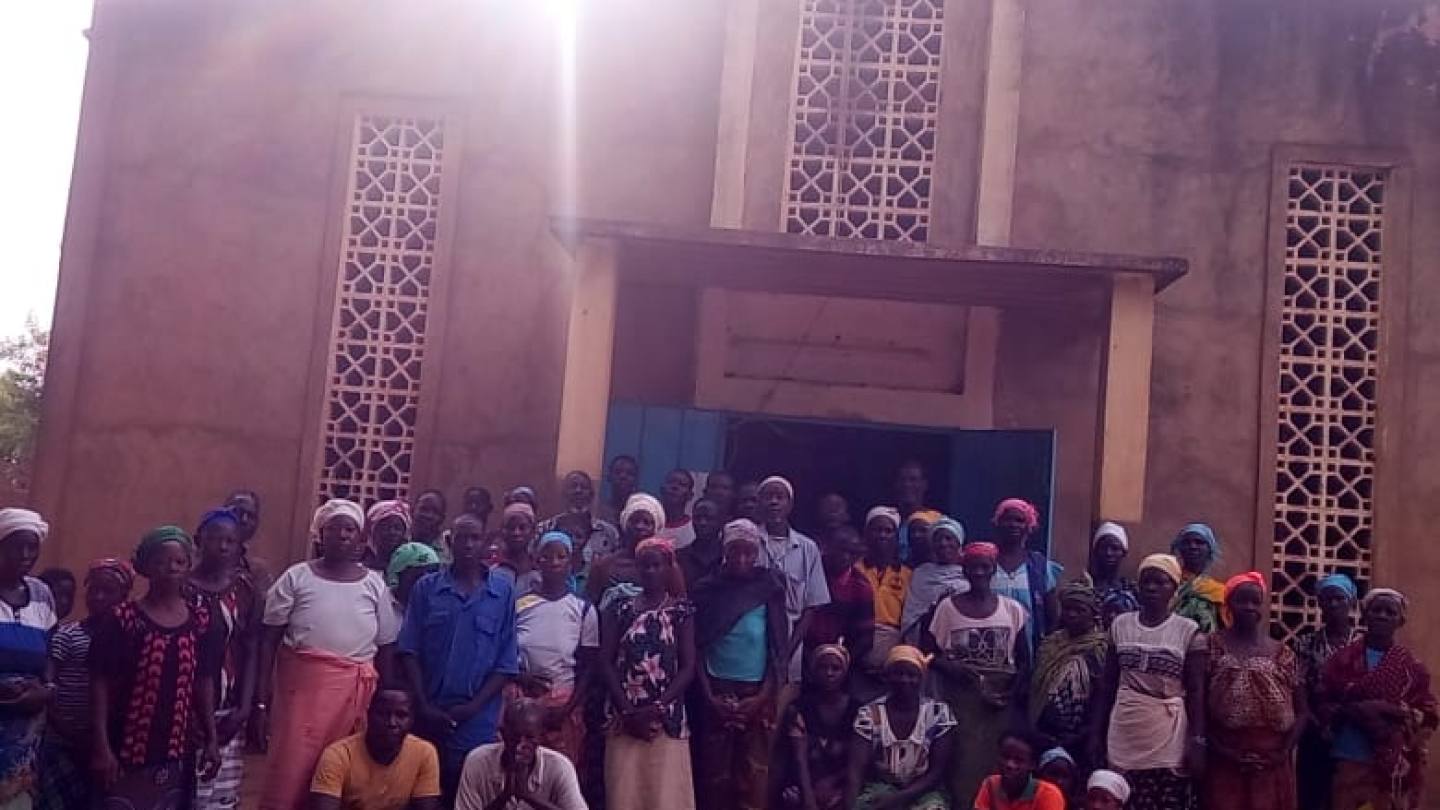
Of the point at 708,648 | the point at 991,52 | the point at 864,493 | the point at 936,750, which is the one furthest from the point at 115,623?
the point at 991,52

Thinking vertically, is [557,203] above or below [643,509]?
above

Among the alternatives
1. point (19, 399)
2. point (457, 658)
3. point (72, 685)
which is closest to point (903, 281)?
point (457, 658)

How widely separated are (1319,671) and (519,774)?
3247mm

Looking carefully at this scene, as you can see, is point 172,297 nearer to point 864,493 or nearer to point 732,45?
point 732,45

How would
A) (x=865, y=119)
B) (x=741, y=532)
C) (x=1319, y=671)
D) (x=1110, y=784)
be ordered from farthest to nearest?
(x=865, y=119) → (x=1319, y=671) → (x=741, y=532) → (x=1110, y=784)

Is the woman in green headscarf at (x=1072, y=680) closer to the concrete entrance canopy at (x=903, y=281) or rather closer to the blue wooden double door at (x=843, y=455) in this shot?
the concrete entrance canopy at (x=903, y=281)

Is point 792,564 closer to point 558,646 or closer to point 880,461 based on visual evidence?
point 558,646

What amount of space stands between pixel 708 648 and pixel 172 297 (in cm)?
492

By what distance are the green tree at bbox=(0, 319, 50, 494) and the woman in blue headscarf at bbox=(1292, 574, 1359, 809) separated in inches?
623

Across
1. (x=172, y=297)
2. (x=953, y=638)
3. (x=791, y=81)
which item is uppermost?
(x=791, y=81)

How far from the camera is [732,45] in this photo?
9133 mm

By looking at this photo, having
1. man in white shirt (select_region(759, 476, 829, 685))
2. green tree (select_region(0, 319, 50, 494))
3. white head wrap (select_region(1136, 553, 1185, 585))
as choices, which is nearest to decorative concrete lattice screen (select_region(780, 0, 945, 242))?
man in white shirt (select_region(759, 476, 829, 685))

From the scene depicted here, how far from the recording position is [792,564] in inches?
250

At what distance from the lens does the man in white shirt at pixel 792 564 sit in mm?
6219
